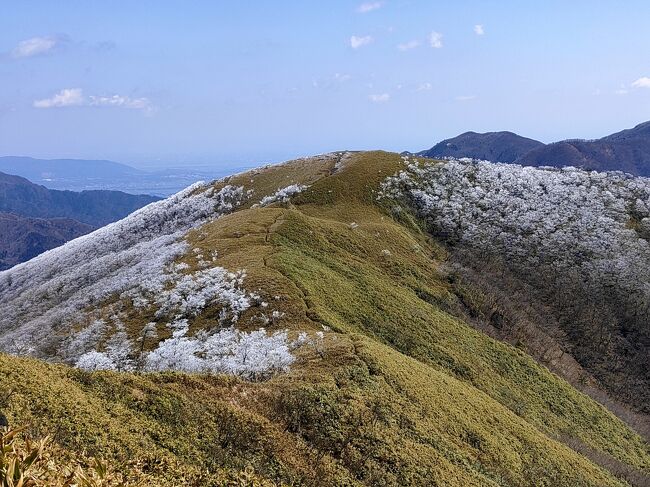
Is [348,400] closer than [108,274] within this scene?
Yes

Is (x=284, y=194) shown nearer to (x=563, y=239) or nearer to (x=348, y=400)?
(x=563, y=239)

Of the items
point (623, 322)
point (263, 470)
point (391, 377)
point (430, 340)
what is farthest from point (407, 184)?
point (263, 470)

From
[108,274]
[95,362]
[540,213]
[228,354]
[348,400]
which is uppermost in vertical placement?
[540,213]

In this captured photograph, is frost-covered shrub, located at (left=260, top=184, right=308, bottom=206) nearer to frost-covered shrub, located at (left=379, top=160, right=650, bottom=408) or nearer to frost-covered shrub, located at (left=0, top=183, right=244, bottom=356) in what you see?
frost-covered shrub, located at (left=0, top=183, right=244, bottom=356)

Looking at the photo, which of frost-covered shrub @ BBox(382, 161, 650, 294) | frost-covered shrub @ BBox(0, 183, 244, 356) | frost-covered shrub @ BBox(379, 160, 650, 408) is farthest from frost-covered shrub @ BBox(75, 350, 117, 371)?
frost-covered shrub @ BBox(382, 161, 650, 294)

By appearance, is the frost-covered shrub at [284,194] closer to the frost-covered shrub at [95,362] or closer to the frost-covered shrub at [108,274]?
the frost-covered shrub at [108,274]

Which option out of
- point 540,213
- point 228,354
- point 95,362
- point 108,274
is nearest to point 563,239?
point 540,213

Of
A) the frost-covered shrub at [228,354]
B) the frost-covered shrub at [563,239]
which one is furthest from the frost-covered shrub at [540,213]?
the frost-covered shrub at [228,354]
